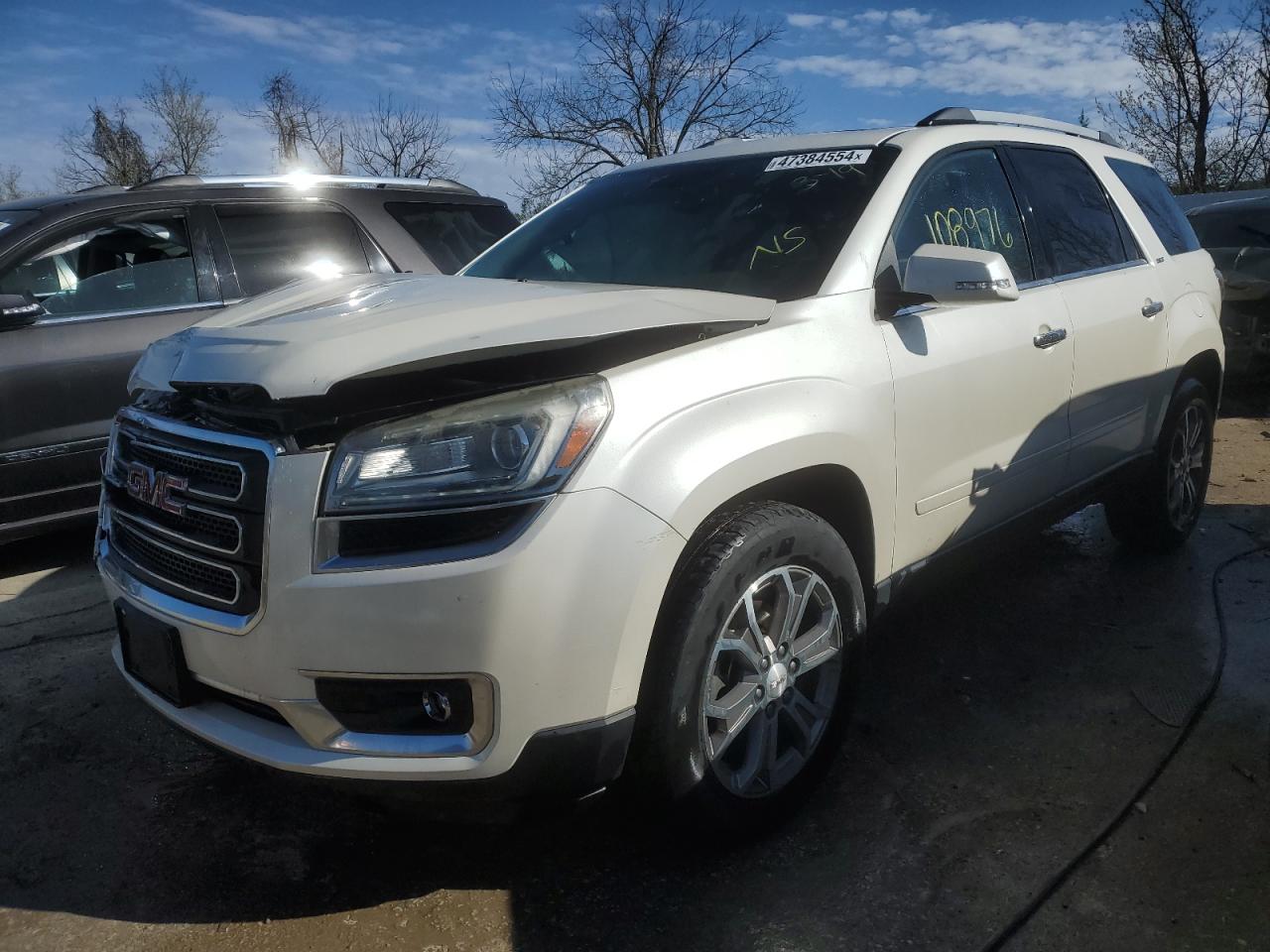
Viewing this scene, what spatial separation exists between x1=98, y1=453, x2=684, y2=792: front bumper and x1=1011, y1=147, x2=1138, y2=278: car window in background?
7.42 feet

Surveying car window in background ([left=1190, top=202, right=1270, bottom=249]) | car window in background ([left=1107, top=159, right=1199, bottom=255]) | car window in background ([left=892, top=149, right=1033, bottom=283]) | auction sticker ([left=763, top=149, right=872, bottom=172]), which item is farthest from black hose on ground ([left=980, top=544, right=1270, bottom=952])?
car window in background ([left=1190, top=202, right=1270, bottom=249])

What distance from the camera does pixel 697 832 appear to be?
223 centimetres

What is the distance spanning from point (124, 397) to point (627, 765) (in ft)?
11.8

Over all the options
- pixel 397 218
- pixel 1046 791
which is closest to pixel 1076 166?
pixel 1046 791

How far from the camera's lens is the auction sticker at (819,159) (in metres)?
3.02

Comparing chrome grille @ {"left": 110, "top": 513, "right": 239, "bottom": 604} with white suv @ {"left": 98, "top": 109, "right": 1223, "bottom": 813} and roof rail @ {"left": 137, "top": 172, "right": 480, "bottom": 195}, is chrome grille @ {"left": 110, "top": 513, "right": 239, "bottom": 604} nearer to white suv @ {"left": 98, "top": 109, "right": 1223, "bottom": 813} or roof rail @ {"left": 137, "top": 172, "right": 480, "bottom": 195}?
white suv @ {"left": 98, "top": 109, "right": 1223, "bottom": 813}

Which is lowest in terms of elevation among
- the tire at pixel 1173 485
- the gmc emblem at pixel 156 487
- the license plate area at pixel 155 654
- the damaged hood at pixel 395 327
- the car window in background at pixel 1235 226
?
the tire at pixel 1173 485

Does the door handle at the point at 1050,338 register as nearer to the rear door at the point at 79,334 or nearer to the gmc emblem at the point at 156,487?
the gmc emblem at the point at 156,487

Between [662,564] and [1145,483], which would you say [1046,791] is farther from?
[1145,483]

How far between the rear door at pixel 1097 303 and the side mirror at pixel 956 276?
0.89 m

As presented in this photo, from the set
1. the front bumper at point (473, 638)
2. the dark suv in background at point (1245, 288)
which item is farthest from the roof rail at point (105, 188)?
the dark suv in background at point (1245, 288)

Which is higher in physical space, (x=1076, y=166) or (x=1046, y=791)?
(x=1076, y=166)

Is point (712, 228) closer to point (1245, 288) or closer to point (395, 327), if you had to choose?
point (395, 327)

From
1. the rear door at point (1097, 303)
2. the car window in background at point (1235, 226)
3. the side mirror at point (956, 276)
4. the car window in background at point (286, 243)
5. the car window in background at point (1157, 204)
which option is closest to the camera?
the side mirror at point (956, 276)
